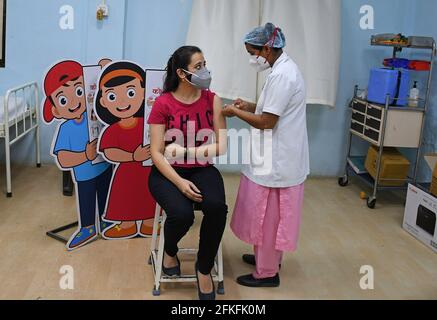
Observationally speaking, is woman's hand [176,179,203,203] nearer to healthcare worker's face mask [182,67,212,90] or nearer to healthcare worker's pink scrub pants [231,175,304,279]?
healthcare worker's pink scrub pants [231,175,304,279]

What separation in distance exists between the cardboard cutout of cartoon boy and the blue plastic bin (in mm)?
2190

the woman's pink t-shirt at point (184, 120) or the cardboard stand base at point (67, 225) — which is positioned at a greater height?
the woman's pink t-shirt at point (184, 120)

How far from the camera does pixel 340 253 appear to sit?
3160mm

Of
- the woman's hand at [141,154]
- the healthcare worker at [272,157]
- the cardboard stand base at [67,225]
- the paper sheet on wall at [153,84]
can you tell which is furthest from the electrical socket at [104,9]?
the healthcare worker at [272,157]

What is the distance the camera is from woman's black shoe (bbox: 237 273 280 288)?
268cm

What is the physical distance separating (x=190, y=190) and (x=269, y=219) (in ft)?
1.53

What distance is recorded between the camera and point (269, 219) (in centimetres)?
260

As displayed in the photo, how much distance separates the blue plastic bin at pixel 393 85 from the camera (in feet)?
12.9

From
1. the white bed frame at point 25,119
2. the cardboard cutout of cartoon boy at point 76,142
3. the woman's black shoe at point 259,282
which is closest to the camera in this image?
the woman's black shoe at point 259,282

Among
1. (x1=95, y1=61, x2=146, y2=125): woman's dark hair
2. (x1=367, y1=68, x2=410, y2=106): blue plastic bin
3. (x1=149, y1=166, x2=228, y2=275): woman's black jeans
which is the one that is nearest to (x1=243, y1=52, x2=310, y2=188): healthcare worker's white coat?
(x1=149, y1=166, x2=228, y2=275): woman's black jeans

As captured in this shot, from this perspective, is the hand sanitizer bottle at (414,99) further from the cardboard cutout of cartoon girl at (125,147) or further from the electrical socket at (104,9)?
the electrical socket at (104,9)

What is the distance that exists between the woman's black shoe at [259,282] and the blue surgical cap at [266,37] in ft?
3.91

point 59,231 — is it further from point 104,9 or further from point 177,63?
point 104,9

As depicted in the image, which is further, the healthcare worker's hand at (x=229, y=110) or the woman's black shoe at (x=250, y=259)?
the woman's black shoe at (x=250, y=259)
